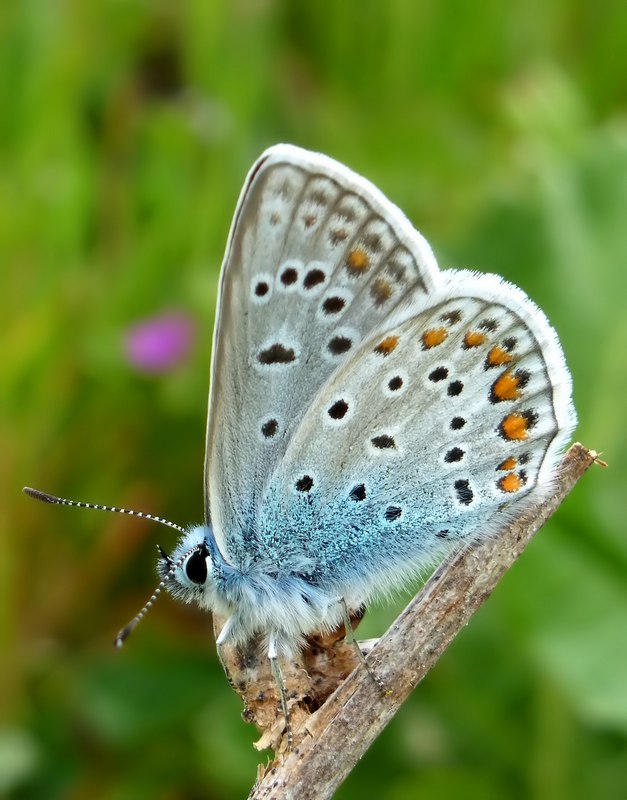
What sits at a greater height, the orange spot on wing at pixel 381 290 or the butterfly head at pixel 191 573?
the orange spot on wing at pixel 381 290

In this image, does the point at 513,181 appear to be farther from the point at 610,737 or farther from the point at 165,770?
the point at 165,770

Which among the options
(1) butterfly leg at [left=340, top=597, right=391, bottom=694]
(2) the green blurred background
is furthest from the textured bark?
(2) the green blurred background

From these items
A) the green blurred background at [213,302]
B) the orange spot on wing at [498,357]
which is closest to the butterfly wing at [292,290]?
the orange spot on wing at [498,357]

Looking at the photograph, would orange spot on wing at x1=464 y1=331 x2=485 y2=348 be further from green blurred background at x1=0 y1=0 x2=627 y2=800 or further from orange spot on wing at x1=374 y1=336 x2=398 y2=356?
green blurred background at x1=0 y1=0 x2=627 y2=800

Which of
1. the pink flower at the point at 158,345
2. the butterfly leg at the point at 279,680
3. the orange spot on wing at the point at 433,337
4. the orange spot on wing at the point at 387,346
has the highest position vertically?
the orange spot on wing at the point at 433,337

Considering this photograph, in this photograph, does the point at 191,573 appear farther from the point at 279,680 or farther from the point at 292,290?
the point at 292,290

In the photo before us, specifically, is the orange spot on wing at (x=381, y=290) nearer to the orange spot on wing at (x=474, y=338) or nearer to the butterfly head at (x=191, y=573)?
the orange spot on wing at (x=474, y=338)
